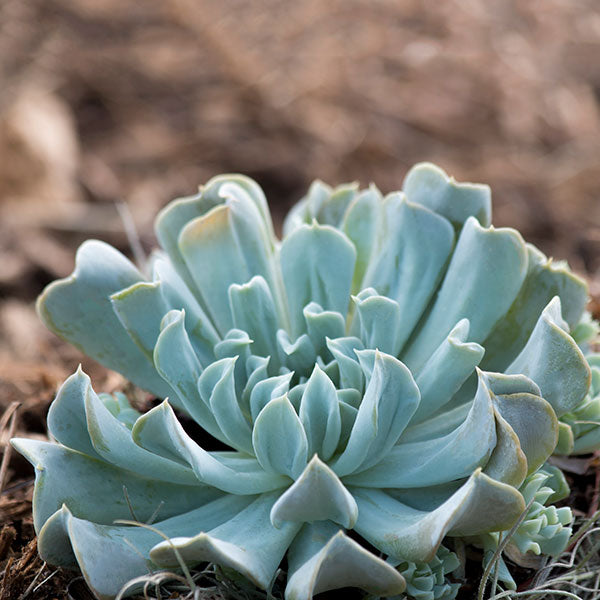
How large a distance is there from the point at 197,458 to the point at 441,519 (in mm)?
312

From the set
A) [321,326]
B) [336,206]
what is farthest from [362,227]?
[321,326]

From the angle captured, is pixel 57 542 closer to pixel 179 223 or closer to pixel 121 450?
pixel 121 450

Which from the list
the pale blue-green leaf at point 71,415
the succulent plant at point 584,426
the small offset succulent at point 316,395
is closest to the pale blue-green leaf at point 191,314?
the small offset succulent at point 316,395

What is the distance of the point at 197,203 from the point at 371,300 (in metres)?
0.43

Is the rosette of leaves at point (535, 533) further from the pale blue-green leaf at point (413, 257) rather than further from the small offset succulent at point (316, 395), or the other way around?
the pale blue-green leaf at point (413, 257)

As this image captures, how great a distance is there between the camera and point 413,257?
124 centimetres

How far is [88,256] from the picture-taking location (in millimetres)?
1249

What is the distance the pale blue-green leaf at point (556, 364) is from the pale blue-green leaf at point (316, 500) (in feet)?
1.05

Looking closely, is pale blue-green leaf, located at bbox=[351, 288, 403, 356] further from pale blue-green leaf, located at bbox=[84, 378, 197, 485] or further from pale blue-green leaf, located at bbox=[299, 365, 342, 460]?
pale blue-green leaf, located at bbox=[84, 378, 197, 485]

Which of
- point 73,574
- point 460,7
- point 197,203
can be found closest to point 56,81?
point 460,7

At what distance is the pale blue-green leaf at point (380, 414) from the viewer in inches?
37.6

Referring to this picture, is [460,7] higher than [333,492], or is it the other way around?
[460,7]

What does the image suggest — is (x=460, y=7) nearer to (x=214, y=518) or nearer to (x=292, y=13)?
(x=292, y=13)

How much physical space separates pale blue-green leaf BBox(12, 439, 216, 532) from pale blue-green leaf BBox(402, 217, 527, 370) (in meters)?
0.42
